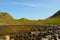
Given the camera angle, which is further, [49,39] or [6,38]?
[49,39]

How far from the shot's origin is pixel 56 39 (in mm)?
15586

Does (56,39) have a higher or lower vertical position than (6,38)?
lower

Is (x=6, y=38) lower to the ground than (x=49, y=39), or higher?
higher

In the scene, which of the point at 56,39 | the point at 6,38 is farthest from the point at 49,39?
the point at 6,38

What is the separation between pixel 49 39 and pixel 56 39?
2.42ft

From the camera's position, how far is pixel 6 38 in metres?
7.48

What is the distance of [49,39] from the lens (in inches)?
596

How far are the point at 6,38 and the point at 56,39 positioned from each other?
341 inches

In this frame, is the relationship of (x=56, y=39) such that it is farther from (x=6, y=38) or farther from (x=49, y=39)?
(x=6, y=38)

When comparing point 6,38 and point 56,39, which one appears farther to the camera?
point 56,39
